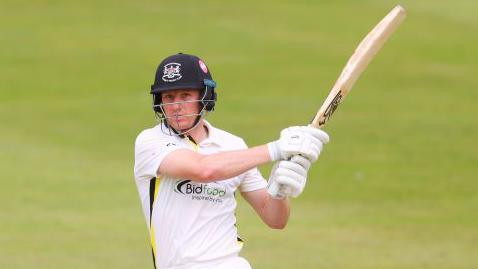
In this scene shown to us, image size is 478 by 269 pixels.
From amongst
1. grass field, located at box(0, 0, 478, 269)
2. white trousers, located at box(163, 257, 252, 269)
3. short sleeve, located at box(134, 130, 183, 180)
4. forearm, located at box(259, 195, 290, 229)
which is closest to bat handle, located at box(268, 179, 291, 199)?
forearm, located at box(259, 195, 290, 229)

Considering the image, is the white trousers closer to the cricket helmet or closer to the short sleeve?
the short sleeve

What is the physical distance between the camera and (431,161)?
594 inches

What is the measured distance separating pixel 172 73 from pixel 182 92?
0.41 feet

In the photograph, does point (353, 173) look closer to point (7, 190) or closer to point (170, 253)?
point (7, 190)

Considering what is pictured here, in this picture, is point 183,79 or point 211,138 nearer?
point 183,79

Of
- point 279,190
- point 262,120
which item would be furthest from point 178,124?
point 262,120

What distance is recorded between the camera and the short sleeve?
627 cm

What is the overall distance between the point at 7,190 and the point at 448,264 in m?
5.14

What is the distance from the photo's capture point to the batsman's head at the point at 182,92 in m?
6.27

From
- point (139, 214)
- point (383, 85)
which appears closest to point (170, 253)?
point (139, 214)

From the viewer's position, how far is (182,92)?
6.34 meters

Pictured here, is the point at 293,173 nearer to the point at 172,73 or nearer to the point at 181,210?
the point at 181,210

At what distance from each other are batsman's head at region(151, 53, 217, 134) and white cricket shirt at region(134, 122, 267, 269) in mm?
124

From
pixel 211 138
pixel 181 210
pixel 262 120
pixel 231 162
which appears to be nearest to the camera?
pixel 231 162
